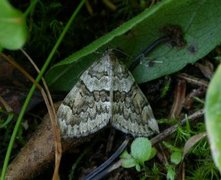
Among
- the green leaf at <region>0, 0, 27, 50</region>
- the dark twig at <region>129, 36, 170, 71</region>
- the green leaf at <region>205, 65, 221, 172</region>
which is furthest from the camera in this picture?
the dark twig at <region>129, 36, 170, 71</region>

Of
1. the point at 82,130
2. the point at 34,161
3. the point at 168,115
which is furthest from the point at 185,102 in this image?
the point at 34,161

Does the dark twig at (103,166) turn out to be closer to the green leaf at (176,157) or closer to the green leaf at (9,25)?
the green leaf at (176,157)

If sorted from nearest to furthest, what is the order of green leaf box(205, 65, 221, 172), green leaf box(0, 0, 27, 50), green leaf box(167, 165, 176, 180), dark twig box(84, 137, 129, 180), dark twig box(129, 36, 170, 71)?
1. green leaf box(205, 65, 221, 172)
2. green leaf box(0, 0, 27, 50)
3. green leaf box(167, 165, 176, 180)
4. dark twig box(84, 137, 129, 180)
5. dark twig box(129, 36, 170, 71)

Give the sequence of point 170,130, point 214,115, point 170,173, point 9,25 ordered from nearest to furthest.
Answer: point 214,115 → point 9,25 → point 170,173 → point 170,130

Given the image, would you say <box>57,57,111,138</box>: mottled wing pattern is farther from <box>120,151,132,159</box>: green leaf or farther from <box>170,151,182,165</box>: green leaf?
<box>170,151,182,165</box>: green leaf

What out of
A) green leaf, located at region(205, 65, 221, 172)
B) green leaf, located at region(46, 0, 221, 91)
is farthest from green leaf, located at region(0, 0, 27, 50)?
green leaf, located at region(205, 65, 221, 172)

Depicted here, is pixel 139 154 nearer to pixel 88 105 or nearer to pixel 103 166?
pixel 103 166

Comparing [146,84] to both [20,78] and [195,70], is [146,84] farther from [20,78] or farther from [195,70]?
[20,78]

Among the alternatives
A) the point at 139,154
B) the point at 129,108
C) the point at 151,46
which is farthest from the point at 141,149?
the point at 151,46
